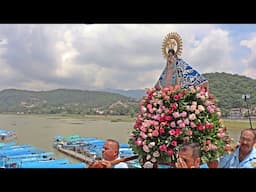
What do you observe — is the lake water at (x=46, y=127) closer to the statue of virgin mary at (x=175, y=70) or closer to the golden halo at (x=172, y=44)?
the statue of virgin mary at (x=175, y=70)

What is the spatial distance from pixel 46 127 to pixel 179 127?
3.08 feet

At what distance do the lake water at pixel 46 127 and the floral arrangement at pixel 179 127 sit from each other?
0.24 meters

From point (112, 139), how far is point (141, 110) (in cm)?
27

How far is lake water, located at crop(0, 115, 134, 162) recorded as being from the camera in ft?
7.68

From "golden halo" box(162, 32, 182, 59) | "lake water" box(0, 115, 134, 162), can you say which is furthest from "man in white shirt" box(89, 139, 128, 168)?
"golden halo" box(162, 32, 182, 59)

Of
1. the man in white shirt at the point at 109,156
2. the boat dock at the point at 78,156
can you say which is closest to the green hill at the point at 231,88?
the man in white shirt at the point at 109,156

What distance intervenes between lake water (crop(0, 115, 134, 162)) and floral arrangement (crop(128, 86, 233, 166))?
24 centimetres

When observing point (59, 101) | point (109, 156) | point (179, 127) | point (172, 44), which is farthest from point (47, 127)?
point (172, 44)

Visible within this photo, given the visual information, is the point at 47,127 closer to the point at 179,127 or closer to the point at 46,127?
the point at 46,127

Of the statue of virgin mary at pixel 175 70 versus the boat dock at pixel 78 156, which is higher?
the statue of virgin mary at pixel 175 70

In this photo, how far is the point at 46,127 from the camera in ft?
7.78

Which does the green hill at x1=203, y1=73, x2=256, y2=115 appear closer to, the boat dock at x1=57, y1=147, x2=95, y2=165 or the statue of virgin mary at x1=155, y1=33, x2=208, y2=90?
the statue of virgin mary at x1=155, y1=33, x2=208, y2=90

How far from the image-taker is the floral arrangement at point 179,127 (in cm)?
204
